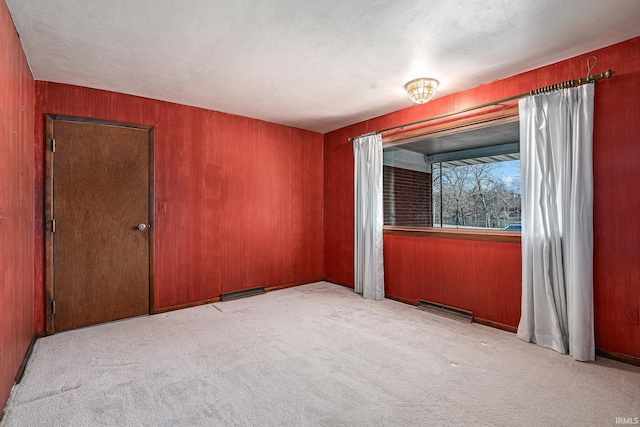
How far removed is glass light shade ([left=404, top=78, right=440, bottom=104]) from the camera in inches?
121

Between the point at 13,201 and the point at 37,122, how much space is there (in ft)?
4.25

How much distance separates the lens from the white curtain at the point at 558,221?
2473 millimetres

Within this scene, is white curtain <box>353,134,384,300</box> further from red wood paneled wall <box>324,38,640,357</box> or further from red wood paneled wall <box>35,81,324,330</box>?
red wood paneled wall <box>35,81,324,330</box>

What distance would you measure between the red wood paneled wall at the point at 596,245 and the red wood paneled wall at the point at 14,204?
3566 mm

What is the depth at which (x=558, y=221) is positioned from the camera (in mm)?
2648

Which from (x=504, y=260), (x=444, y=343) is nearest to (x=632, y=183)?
(x=504, y=260)

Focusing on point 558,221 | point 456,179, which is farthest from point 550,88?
point 456,179

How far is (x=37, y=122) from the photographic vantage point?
9.82 feet

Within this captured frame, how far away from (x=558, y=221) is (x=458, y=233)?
37.6 inches

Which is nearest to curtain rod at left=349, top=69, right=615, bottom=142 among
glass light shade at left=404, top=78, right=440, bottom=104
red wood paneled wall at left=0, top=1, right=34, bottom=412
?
glass light shade at left=404, top=78, right=440, bottom=104

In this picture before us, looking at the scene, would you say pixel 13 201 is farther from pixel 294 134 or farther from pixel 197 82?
pixel 294 134

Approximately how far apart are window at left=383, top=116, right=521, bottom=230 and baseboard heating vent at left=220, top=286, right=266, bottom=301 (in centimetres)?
198

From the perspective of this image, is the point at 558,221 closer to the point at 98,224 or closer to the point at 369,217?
A: the point at 369,217

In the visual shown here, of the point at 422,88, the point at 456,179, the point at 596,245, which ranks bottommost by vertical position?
the point at 596,245
